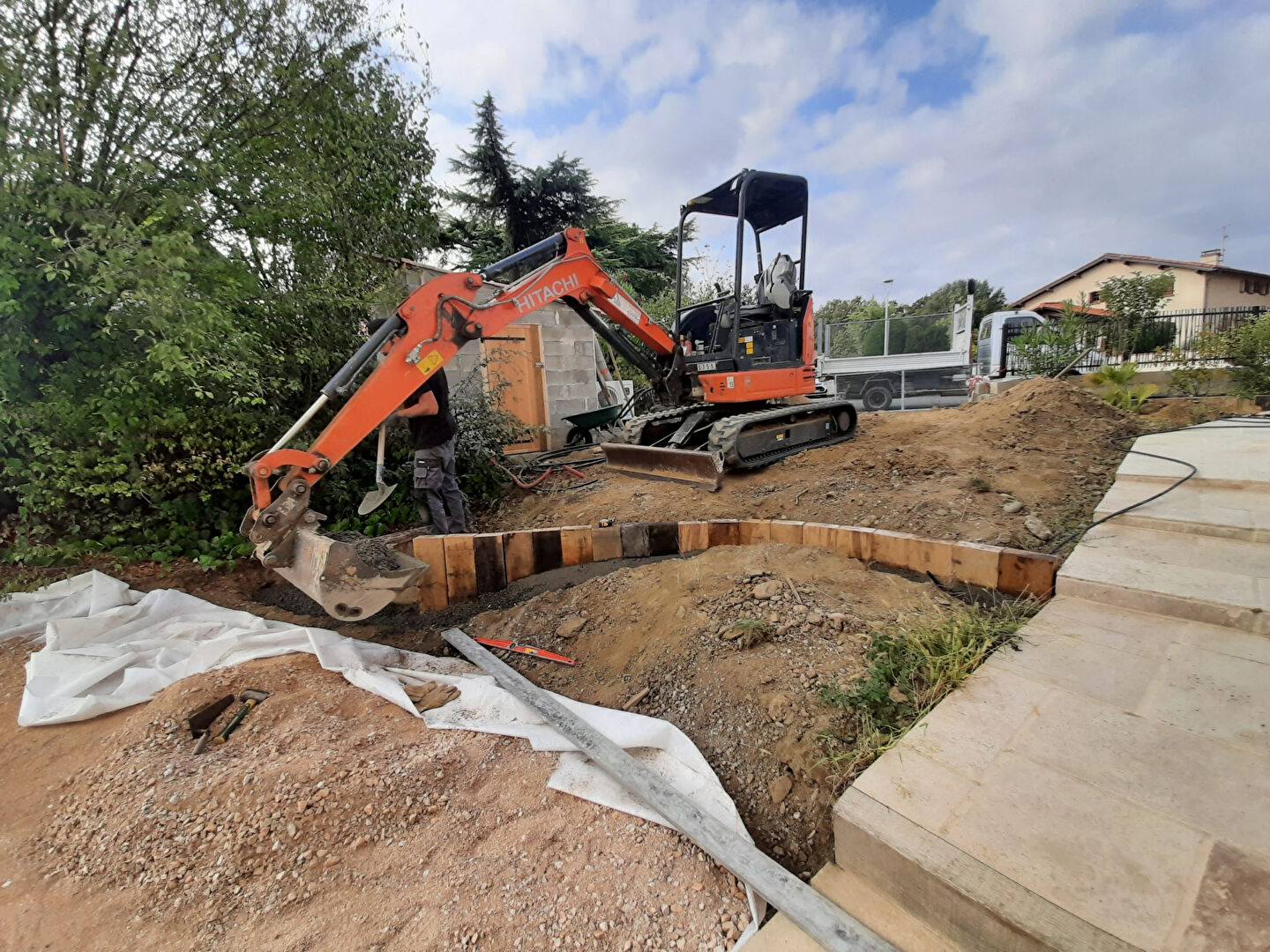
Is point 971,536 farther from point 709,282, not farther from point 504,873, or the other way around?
point 709,282

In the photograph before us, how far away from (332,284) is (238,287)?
1050 mm

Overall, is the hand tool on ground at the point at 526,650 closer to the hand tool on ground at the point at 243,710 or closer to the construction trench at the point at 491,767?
the construction trench at the point at 491,767

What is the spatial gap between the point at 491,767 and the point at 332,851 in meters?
0.51

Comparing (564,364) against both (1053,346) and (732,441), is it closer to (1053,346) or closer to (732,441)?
(732,441)

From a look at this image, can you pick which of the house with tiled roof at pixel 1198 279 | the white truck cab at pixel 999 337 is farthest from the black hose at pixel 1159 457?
the house with tiled roof at pixel 1198 279

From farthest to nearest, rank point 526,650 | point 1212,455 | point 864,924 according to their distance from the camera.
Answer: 1. point 1212,455
2. point 526,650
3. point 864,924

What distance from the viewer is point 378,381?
10.3ft

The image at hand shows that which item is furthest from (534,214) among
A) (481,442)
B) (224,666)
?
(224,666)

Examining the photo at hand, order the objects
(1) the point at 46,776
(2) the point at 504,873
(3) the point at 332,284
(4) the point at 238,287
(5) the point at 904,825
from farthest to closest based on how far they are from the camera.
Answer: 1. (3) the point at 332,284
2. (4) the point at 238,287
3. (1) the point at 46,776
4. (2) the point at 504,873
5. (5) the point at 904,825

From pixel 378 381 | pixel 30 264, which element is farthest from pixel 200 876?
pixel 30 264

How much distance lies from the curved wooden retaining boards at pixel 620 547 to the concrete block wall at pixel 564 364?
4754 mm

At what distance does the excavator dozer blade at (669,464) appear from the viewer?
4.89 metres

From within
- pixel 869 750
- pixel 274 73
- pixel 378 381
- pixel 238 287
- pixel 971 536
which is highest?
pixel 274 73

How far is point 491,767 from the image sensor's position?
194 cm
